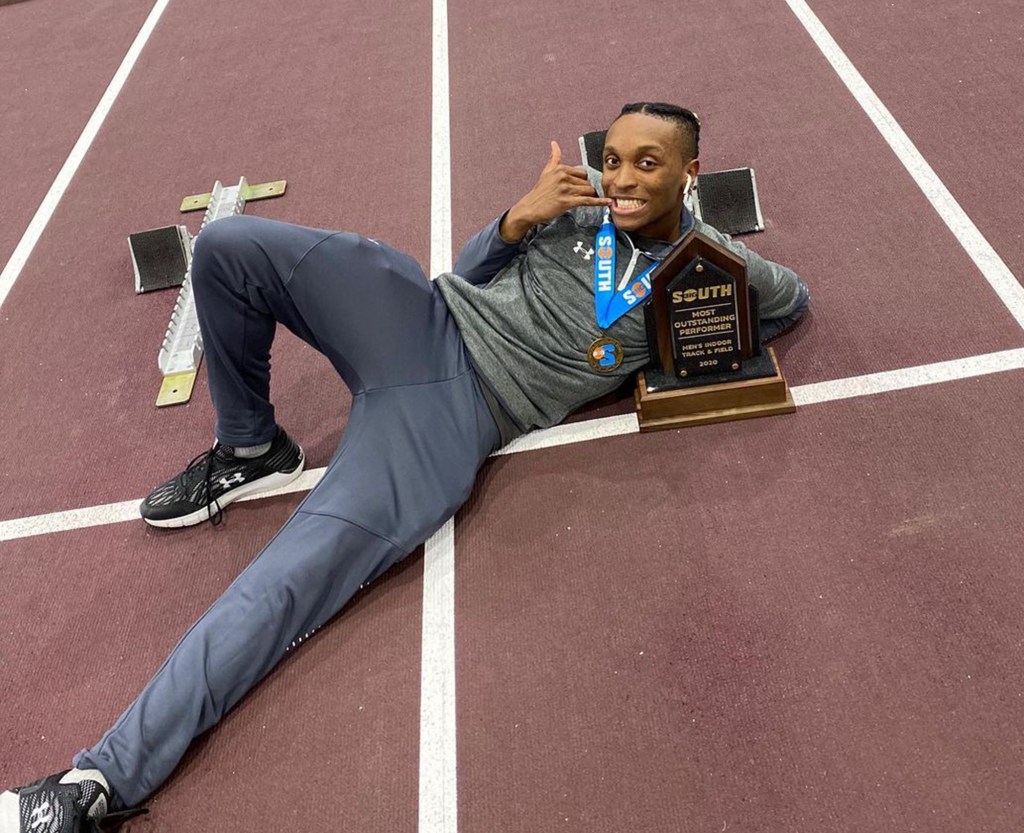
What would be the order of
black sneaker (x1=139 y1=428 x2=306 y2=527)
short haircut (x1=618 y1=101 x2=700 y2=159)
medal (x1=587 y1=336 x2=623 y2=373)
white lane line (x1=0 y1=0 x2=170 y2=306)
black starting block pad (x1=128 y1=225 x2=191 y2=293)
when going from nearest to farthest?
short haircut (x1=618 y1=101 x2=700 y2=159)
medal (x1=587 y1=336 x2=623 y2=373)
black sneaker (x1=139 y1=428 x2=306 y2=527)
black starting block pad (x1=128 y1=225 x2=191 y2=293)
white lane line (x1=0 y1=0 x2=170 y2=306)

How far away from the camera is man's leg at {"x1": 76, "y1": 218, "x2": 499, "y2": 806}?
2.28 m

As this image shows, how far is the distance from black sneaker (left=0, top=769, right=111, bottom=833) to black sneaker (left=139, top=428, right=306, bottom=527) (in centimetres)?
80

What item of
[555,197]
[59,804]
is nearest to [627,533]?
[555,197]

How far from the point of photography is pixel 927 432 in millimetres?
2699

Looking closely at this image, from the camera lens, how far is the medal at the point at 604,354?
8.79 ft

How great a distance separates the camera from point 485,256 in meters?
2.74

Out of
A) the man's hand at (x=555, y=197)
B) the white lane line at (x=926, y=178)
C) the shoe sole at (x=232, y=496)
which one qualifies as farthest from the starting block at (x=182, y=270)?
the white lane line at (x=926, y=178)

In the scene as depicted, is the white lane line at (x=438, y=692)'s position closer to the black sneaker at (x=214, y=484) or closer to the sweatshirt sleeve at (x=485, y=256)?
the black sneaker at (x=214, y=484)

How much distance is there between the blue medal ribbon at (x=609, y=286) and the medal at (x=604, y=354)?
0.16 feet

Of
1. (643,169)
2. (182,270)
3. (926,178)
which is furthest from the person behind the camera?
(182,270)

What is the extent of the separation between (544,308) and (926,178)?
172 cm

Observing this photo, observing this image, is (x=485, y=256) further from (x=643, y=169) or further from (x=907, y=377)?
(x=907, y=377)

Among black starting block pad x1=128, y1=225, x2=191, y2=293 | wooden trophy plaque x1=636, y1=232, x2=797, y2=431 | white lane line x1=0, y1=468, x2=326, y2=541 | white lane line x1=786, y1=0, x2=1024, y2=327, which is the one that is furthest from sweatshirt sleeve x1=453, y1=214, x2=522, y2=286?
white lane line x1=786, y1=0, x2=1024, y2=327

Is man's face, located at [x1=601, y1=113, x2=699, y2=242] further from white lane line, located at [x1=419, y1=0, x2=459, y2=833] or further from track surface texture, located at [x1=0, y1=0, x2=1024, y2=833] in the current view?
white lane line, located at [x1=419, y1=0, x2=459, y2=833]
